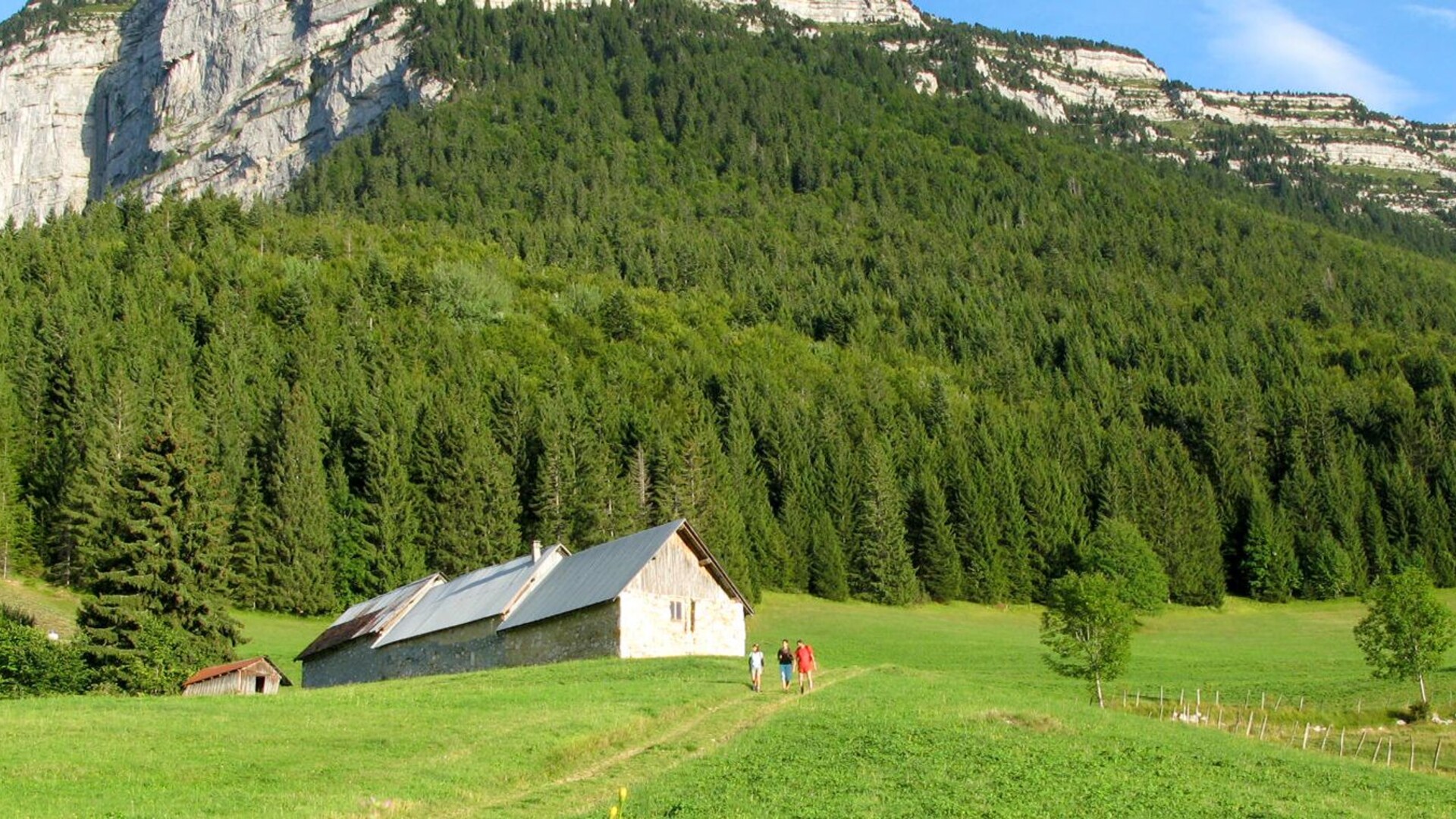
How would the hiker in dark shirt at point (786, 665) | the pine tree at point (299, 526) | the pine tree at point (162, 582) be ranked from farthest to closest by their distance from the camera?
the pine tree at point (299, 526) → the pine tree at point (162, 582) → the hiker in dark shirt at point (786, 665)

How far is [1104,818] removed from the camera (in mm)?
19844

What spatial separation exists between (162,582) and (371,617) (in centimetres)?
1337

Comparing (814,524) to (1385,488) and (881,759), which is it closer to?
(1385,488)

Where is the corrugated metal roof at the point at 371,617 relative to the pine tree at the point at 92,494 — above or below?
below

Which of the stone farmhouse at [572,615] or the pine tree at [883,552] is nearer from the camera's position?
the stone farmhouse at [572,615]

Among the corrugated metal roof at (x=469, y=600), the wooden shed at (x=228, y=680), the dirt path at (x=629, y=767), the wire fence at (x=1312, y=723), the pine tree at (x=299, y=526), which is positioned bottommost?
the wire fence at (x=1312, y=723)

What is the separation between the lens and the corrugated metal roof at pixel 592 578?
48844mm

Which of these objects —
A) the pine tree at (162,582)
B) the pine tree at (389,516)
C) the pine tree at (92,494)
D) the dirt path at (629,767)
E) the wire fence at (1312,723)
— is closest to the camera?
the dirt path at (629,767)

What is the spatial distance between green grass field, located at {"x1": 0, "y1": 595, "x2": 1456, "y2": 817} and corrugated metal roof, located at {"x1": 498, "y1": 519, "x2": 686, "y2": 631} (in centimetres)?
461

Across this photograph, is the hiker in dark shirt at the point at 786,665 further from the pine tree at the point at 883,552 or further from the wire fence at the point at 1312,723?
the pine tree at the point at 883,552

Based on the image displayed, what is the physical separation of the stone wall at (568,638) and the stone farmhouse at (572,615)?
1.7 inches

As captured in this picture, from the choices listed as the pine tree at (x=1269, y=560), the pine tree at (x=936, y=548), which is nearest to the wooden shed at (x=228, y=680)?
the pine tree at (x=936, y=548)

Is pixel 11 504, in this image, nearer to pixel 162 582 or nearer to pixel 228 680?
pixel 162 582

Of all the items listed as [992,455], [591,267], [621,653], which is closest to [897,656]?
[621,653]
